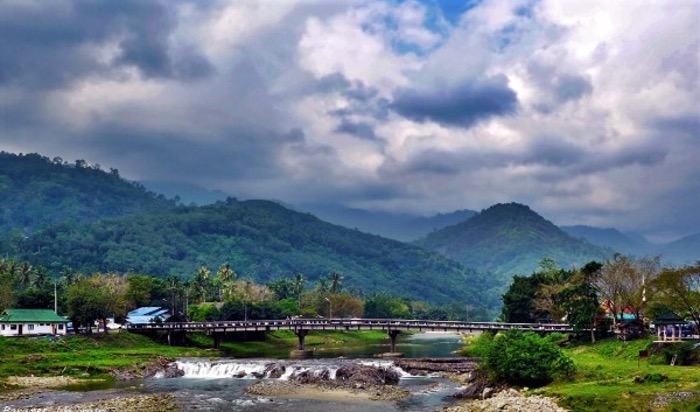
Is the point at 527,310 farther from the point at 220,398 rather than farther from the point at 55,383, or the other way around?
the point at 55,383

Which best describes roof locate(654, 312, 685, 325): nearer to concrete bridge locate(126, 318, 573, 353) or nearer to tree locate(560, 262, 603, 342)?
tree locate(560, 262, 603, 342)

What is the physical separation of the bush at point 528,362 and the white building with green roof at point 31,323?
82.7m

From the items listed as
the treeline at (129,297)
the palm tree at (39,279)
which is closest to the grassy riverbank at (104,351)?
the treeline at (129,297)

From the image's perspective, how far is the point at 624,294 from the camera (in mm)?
99312

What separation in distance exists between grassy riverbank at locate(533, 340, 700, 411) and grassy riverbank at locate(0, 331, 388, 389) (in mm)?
60955

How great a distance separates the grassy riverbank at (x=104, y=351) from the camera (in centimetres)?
8731

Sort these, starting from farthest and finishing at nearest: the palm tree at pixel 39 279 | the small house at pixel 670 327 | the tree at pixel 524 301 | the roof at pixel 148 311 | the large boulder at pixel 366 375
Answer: the palm tree at pixel 39 279, the roof at pixel 148 311, the tree at pixel 524 301, the large boulder at pixel 366 375, the small house at pixel 670 327

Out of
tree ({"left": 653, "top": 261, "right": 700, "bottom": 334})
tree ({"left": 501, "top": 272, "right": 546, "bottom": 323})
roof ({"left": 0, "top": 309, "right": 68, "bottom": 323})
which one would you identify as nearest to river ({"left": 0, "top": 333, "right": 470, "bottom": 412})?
tree ({"left": 653, "top": 261, "right": 700, "bottom": 334})

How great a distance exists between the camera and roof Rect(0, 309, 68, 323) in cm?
11306

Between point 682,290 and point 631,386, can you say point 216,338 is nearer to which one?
point 682,290

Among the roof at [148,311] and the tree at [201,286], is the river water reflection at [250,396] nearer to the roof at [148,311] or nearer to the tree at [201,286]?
the roof at [148,311]

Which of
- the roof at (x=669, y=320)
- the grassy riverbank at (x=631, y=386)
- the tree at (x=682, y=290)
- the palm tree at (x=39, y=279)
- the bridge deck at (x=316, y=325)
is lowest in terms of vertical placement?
the grassy riverbank at (x=631, y=386)

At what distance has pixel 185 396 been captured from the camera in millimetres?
71625

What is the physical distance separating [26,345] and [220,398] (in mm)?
46766
